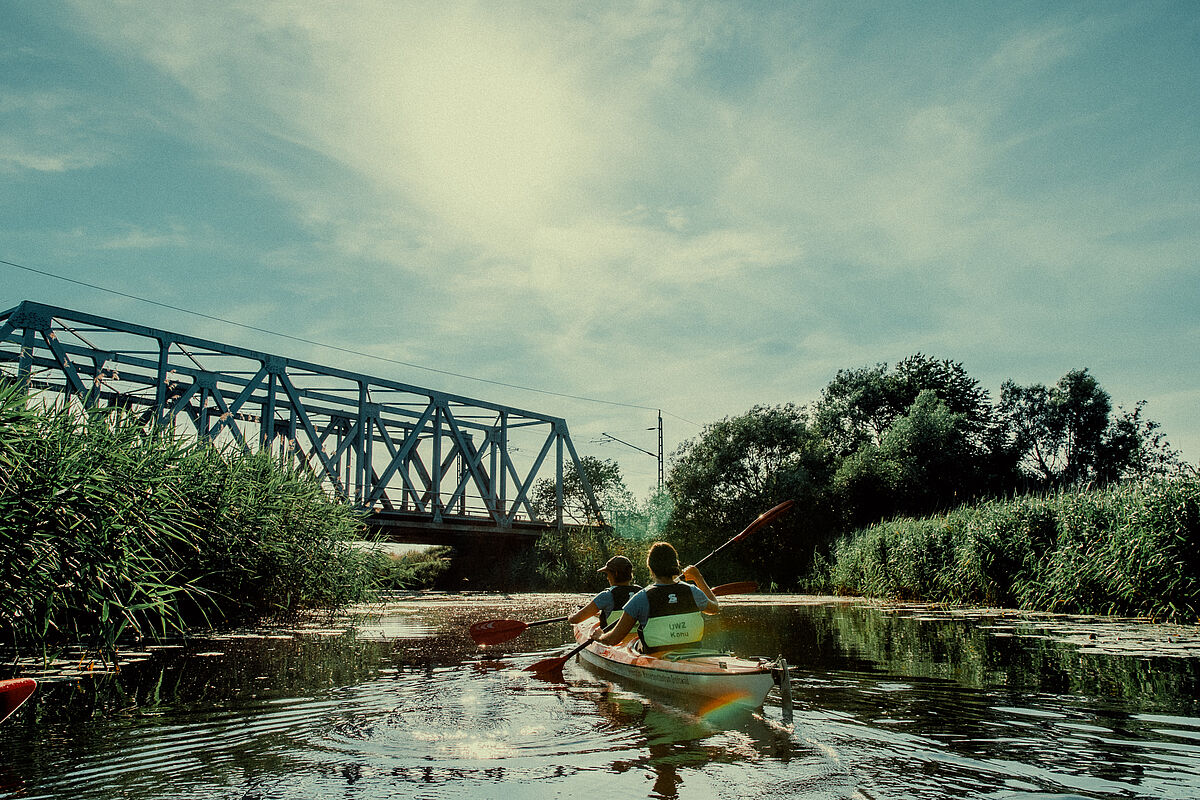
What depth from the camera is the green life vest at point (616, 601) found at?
9.18 metres

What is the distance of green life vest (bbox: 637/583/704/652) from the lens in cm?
769

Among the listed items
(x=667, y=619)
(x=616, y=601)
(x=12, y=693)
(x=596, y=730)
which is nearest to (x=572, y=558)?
(x=616, y=601)

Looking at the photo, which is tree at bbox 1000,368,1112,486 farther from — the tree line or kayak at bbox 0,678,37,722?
kayak at bbox 0,678,37,722

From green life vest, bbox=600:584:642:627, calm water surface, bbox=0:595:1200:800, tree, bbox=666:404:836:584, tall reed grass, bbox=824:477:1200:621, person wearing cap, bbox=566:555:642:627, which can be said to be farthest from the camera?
tree, bbox=666:404:836:584

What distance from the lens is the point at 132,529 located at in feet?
25.1

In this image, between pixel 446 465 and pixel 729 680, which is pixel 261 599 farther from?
pixel 446 465

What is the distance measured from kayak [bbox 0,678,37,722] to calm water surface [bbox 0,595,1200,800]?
0.30 meters

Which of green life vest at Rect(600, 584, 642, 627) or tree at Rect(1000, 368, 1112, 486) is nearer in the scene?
green life vest at Rect(600, 584, 642, 627)

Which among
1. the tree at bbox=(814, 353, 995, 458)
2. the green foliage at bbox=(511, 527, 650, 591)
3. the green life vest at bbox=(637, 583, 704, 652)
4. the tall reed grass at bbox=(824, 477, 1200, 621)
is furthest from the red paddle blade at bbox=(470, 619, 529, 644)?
the tree at bbox=(814, 353, 995, 458)

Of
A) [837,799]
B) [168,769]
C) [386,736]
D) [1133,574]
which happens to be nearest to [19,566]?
[168,769]

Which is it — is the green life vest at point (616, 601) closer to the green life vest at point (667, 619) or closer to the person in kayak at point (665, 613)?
the person in kayak at point (665, 613)

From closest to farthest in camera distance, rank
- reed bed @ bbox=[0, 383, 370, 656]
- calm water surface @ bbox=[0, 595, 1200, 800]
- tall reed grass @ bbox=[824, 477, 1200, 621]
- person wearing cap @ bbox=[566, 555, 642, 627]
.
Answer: calm water surface @ bbox=[0, 595, 1200, 800] → reed bed @ bbox=[0, 383, 370, 656] → person wearing cap @ bbox=[566, 555, 642, 627] → tall reed grass @ bbox=[824, 477, 1200, 621]

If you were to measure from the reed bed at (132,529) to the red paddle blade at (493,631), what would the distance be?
120 inches

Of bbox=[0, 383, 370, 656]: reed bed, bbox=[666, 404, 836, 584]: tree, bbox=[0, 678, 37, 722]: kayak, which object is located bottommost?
bbox=[0, 678, 37, 722]: kayak
